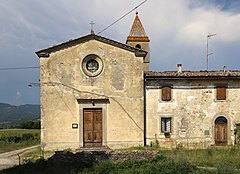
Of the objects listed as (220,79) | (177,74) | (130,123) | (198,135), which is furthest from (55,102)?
(220,79)

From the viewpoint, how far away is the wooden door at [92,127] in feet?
66.1

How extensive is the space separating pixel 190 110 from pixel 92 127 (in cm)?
728

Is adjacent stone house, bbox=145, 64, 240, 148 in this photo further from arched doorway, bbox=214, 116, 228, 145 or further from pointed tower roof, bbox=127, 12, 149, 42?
pointed tower roof, bbox=127, 12, 149, 42

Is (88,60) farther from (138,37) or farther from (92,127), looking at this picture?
(138,37)

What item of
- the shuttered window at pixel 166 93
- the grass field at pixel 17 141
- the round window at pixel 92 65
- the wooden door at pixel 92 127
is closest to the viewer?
the wooden door at pixel 92 127

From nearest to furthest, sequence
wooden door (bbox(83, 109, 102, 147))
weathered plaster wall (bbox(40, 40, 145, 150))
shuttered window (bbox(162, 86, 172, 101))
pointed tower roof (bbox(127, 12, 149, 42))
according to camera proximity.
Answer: weathered plaster wall (bbox(40, 40, 145, 150))
wooden door (bbox(83, 109, 102, 147))
shuttered window (bbox(162, 86, 172, 101))
pointed tower roof (bbox(127, 12, 149, 42))

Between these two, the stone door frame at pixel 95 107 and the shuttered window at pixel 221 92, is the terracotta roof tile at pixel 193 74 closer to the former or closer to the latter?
the shuttered window at pixel 221 92

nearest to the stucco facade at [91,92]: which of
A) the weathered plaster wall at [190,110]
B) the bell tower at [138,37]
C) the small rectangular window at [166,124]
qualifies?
the weathered plaster wall at [190,110]

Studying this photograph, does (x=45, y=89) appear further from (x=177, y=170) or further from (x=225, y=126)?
(x=225, y=126)

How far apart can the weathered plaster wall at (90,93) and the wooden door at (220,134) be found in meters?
5.69

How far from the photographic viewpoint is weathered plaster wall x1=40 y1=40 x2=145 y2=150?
1998cm

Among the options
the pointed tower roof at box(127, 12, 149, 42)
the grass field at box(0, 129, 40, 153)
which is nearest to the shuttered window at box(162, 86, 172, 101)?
the pointed tower roof at box(127, 12, 149, 42)

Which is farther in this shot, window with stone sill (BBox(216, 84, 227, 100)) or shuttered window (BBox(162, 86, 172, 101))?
window with stone sill (BBox(216, 84, 227, 100))

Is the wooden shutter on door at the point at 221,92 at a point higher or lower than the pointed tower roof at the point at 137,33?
lower
